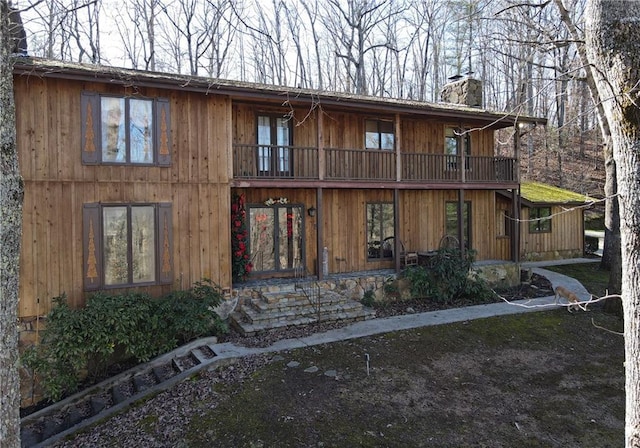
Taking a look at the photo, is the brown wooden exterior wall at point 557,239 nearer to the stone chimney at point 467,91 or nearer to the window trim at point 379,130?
the stone chimney at point 467,91

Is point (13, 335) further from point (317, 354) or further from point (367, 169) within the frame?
point (367, 169)

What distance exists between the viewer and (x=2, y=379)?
388 centimetres

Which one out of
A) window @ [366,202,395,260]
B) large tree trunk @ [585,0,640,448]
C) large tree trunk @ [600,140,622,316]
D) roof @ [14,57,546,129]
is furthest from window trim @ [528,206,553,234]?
large tree trunk @ [585,0,640,448]

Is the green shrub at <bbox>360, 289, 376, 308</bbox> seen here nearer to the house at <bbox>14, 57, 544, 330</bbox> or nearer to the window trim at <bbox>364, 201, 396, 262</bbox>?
the house at <bbox>14, 57, 544, 330</bbox>

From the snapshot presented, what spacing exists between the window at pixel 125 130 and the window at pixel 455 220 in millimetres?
9972

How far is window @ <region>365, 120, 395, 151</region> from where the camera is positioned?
13928mm

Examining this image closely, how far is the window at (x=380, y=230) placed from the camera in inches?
553

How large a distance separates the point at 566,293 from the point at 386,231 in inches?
218

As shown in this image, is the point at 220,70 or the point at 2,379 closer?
the point at 2,379

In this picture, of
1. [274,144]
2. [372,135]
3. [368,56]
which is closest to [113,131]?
[274,144]

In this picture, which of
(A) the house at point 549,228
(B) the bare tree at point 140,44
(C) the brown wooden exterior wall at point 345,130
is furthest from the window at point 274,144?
(B) the bare tree at point 140,44

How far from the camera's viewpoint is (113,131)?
31.1 ft

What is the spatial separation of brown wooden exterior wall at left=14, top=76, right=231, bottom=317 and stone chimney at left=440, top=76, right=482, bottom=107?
34.5 feet

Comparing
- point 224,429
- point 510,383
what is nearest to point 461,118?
point 510,383
